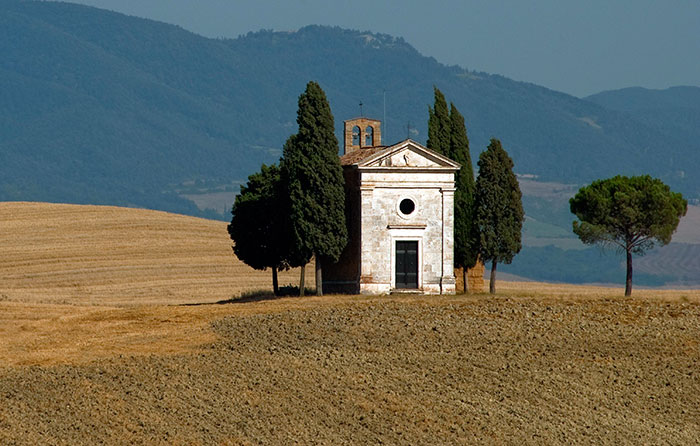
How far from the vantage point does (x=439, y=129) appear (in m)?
67.9

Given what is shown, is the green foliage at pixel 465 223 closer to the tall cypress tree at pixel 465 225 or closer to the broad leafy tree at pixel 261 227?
the tall cypress tree at pixel 465 225

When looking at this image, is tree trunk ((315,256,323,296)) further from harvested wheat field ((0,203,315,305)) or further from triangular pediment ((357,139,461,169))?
harvested wheat field ((0,203,315,305))

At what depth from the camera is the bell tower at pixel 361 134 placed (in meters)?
71.6

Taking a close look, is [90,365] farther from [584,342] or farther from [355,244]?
[355,244]

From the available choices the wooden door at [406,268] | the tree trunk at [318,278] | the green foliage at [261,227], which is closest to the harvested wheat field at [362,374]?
the wooden door at [406,268]

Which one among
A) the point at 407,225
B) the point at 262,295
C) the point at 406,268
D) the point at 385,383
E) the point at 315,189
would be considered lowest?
the point at 385,383

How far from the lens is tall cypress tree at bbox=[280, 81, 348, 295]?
60.6 m

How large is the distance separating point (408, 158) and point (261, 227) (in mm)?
9672

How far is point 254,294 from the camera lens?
7162cm

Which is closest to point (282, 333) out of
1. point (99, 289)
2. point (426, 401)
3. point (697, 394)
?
point (426, 401)

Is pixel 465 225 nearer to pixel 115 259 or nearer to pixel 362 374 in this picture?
pixel 362 374

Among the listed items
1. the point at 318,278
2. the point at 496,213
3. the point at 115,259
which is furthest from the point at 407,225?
the point at 115,259

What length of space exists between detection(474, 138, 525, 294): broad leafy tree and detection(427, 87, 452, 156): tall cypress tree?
3.14 m

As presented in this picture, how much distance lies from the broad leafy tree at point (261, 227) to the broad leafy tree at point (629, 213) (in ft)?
51.2
